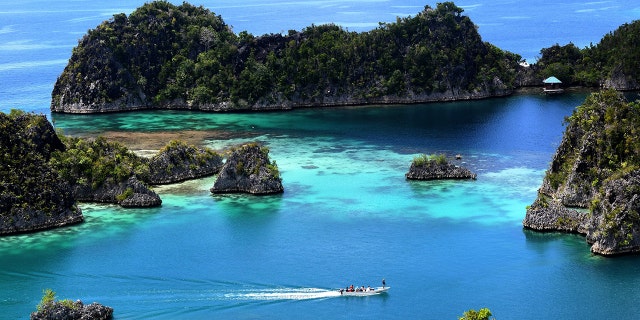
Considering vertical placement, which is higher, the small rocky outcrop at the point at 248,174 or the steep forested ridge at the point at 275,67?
the steep forested ridge at the point at 275,67

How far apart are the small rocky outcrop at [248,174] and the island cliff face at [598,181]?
29056mm

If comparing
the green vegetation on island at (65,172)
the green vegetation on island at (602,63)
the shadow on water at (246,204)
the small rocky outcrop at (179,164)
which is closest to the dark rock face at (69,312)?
the green vegetation on island at (65,172)

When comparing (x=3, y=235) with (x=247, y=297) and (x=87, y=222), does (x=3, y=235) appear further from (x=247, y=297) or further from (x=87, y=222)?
(x=247, y=297)

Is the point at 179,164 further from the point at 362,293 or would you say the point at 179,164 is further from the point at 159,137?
the point at 362,293

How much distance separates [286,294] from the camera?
76188 millimetres

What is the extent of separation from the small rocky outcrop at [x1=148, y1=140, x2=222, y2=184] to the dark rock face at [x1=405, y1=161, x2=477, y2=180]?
947 inches

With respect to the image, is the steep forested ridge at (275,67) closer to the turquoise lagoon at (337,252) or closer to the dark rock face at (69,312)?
the turquoise lagoon at (337,252)

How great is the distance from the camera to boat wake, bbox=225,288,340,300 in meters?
75.7

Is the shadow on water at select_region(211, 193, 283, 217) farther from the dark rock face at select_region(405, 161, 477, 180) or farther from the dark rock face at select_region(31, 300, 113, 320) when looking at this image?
the dark rock face at select_region(31, 300, 113, 320)

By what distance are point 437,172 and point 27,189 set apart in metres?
44.7

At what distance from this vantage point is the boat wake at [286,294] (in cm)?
7569

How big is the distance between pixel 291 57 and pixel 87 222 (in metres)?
77.0

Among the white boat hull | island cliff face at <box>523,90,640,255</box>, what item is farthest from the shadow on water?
island cliff face at <box>523,90,640,255</box>

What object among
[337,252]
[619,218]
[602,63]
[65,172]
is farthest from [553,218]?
[602,63]
